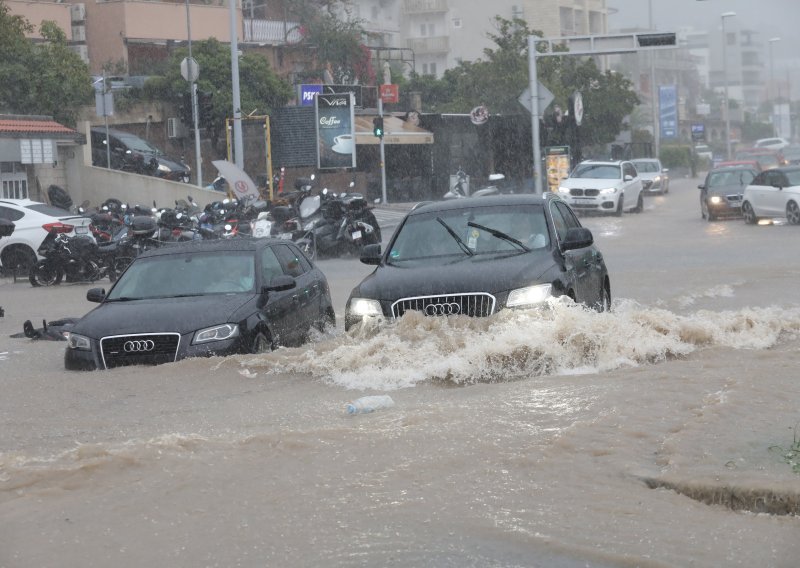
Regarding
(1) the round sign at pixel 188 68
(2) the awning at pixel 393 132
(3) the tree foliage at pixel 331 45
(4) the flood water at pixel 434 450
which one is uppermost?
(3) the tree foliage at pixel 331 45

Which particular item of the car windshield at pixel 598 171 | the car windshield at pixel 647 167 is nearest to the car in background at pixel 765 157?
the car windshield at pixel 647 167

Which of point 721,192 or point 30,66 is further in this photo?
point 30,66

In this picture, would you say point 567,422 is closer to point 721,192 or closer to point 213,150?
point 721,192

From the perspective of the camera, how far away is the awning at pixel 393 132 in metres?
43.4

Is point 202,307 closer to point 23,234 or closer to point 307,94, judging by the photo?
point 23,234

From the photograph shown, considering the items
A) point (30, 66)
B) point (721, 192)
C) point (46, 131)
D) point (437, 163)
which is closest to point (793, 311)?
point (721, 192)

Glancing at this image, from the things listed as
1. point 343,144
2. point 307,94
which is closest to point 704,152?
point 307,94

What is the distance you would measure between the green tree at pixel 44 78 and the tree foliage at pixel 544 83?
21.0 m

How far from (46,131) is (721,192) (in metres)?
17.7

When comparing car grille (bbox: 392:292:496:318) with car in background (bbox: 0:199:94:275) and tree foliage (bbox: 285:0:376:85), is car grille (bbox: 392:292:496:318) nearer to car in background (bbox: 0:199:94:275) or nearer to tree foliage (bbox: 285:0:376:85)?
car in background (bbox: 0:199:94:275)

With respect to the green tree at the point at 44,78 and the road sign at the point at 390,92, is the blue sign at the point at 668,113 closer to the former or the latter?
the road sign at the point at 390,92

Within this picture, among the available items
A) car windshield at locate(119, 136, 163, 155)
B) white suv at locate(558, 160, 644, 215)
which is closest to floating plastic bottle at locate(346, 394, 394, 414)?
white suv at locate(558, 160, 644, 215)

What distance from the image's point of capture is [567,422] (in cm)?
791

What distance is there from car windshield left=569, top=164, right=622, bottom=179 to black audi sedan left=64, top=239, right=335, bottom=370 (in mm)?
27136
